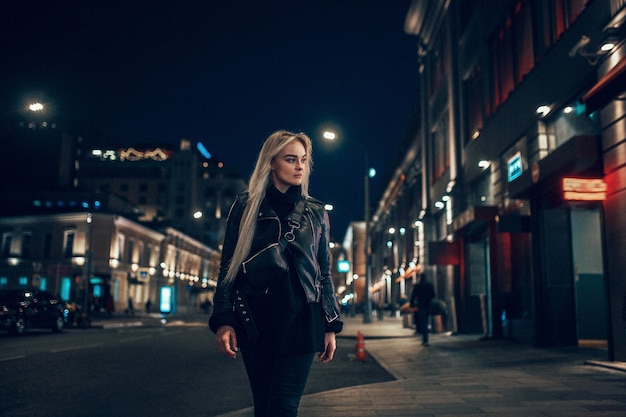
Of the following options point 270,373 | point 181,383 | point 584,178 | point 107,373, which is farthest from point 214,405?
point 584,178

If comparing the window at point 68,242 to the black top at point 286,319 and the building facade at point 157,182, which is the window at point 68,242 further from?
the black top at point 286,319

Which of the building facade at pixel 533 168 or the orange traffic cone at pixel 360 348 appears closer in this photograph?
the building facade at pixel 533 168

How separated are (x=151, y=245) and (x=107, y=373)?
190 feet

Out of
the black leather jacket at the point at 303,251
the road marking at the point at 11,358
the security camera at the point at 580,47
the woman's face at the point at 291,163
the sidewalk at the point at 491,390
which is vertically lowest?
the road marking at the point at 11,358

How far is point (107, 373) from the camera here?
418 inches

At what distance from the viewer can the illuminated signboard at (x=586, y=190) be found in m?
11.0

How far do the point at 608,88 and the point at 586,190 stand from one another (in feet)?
6.57

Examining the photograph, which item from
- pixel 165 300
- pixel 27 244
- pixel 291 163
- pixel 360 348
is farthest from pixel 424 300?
pixel 165 300

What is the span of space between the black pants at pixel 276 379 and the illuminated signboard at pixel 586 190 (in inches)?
361

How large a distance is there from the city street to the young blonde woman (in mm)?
4333

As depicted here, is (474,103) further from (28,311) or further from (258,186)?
(258,186)

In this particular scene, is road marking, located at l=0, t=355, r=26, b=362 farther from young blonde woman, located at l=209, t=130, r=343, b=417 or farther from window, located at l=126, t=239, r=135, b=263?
window, located at l=126, t=239, r=135, b=263

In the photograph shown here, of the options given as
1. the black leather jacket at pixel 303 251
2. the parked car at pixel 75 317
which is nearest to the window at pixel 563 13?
the black leather jacket at pixel 303 251

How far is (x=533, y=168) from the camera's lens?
13.2 metres
